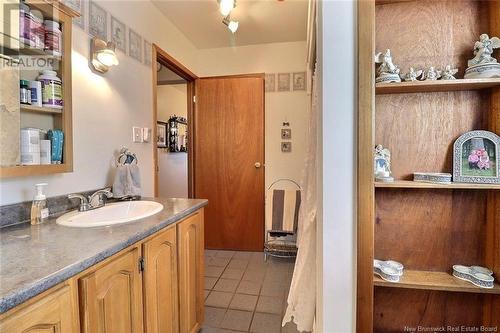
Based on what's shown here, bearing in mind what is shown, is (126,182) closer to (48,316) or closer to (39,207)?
(39,207)

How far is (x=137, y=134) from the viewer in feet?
6.29

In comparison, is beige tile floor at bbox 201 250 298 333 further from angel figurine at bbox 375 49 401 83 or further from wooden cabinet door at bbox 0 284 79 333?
angel figurine at bbox 375 49 401 83

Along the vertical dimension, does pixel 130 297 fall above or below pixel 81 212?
below

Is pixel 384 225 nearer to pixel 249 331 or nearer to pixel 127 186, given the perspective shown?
pixel 249 331

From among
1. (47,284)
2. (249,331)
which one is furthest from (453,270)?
(47,284)

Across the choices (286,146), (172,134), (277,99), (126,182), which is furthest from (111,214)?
(172,134)

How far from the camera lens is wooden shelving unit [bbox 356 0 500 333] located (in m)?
0.98

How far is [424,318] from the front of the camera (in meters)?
1.06

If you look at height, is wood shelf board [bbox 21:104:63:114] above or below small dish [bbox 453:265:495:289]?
above

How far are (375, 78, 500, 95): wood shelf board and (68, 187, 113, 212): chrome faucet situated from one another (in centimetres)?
141

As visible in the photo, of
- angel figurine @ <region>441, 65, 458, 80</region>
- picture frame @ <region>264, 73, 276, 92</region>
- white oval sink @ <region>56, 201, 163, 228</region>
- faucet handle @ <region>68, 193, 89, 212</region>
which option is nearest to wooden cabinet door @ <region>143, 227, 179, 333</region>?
white oval sink @ <region>56, 201, 163, 228</region>

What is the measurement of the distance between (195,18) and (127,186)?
1.70 meters

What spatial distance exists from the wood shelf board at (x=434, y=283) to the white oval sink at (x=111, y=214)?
1.05 m

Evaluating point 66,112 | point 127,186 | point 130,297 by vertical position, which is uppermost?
point 66,112
